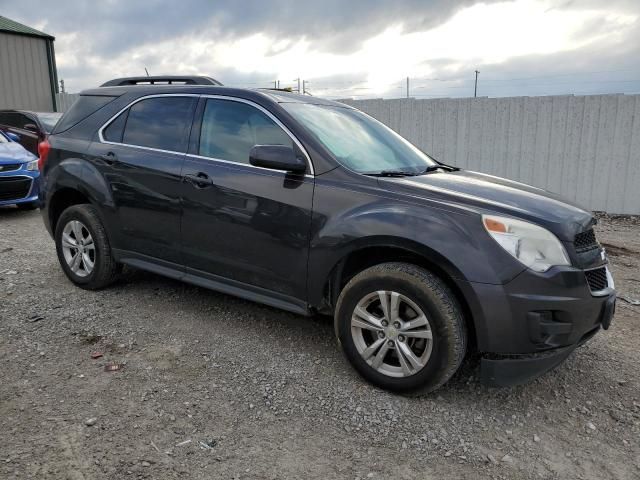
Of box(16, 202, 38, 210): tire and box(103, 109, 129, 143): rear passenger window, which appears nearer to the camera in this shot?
box(103, 109, 129, 143): rear passenger window

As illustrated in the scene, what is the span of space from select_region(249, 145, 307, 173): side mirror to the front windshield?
0.26 m

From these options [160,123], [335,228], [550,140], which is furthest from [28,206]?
[550,140]

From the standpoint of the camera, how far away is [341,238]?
3059mm

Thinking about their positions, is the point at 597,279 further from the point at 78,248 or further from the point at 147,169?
the point at 78,248

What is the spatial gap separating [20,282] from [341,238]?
137 inches

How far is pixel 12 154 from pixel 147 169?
568cm

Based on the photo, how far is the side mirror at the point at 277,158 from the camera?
3.17 meters

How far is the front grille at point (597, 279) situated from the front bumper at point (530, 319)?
0.05 m

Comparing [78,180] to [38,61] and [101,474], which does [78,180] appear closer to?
[101,474]

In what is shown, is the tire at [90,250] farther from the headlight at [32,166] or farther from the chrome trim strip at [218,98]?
the headlight at [32,166]

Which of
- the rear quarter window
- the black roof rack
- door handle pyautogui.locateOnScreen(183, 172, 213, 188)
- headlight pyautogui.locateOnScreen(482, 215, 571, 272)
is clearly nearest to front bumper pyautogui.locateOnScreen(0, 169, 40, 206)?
the rear quarter window

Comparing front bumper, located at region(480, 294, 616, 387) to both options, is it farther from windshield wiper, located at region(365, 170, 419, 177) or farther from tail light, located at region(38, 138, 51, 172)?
tail light, located at region(38, 138, 51, 172)

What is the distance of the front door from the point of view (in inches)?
129

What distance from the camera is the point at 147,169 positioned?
3951mm
